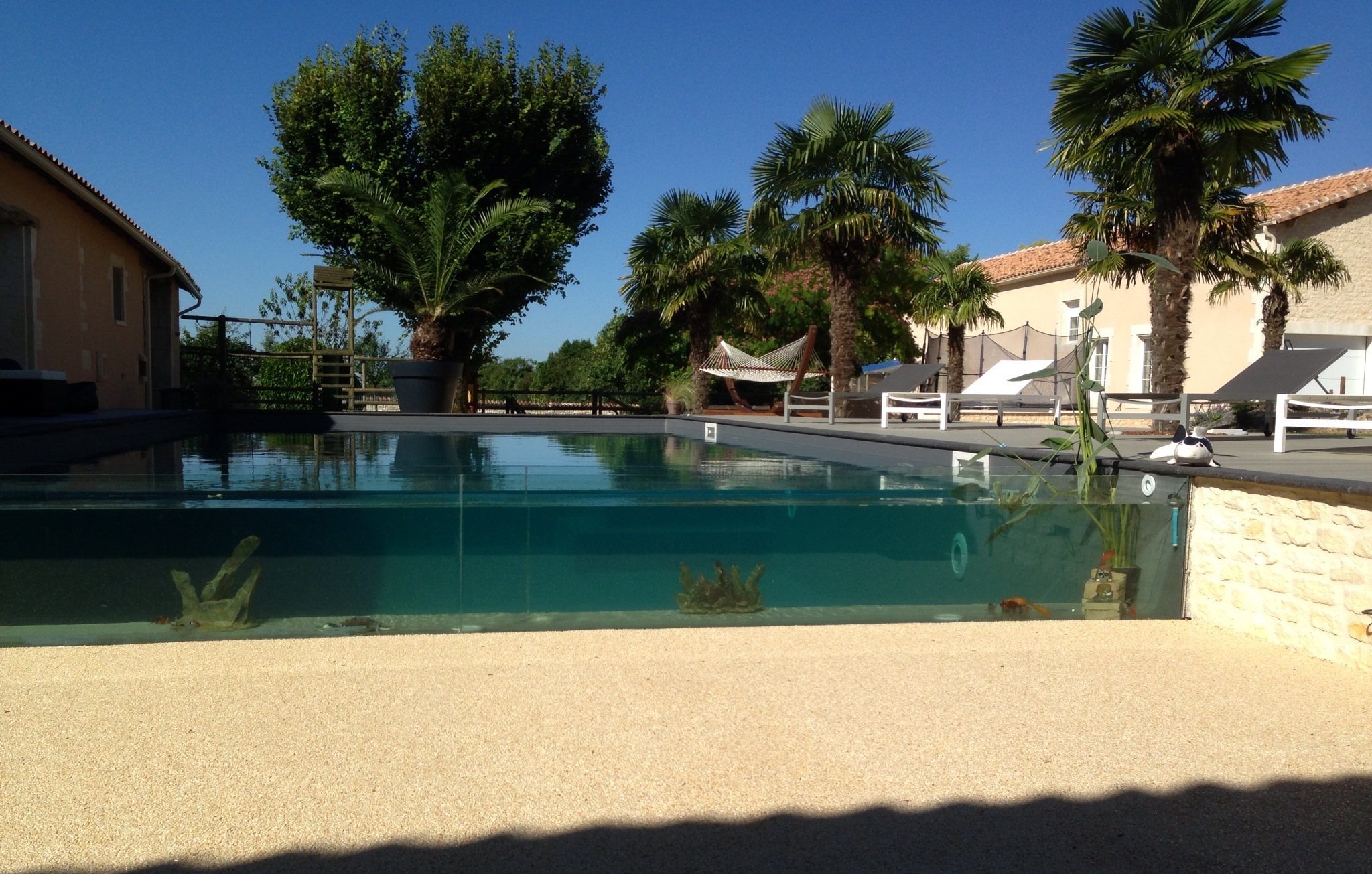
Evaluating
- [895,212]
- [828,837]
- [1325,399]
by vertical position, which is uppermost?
[895,212]

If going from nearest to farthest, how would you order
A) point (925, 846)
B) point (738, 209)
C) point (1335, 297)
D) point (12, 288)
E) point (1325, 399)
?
point (925, 846) → point (1325, 399) → point (12, 288) → point (1335, 297) → point (738, 209)

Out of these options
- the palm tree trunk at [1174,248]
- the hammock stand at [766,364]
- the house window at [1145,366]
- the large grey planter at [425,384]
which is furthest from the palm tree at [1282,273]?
the large grey planter at [425,384]

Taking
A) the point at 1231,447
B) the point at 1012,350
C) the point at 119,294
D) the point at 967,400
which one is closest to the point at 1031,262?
the point at 1012,350

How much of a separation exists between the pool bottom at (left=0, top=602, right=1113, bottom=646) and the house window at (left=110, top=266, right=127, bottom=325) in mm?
11349

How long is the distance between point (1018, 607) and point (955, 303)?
1312 centimetres

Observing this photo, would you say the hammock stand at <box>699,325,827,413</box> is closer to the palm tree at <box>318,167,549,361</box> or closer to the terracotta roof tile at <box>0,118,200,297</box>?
the palm tree at <box>318,167,549,361</box>

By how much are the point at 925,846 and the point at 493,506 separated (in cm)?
267

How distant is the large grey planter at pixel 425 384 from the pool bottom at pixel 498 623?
1001cm

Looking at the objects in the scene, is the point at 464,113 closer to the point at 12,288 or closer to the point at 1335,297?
the point at 12,288

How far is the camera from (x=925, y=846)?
224cm

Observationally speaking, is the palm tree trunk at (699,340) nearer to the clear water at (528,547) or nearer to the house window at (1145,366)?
the house window at (1145,366)

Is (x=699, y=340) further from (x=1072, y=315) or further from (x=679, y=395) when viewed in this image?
(x=1072, y=315)

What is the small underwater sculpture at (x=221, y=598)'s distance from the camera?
13.6 ft

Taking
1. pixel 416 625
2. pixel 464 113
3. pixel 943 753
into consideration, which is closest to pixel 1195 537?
pixel 943 753
